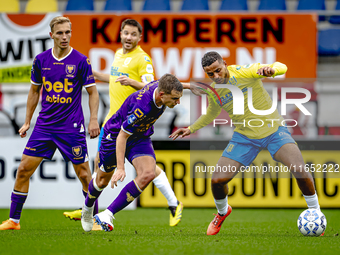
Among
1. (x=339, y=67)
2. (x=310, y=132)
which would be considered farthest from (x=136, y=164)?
(x=339, y=67)

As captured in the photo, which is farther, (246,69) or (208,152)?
(208,152)

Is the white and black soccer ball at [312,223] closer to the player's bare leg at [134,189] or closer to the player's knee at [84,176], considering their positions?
the player's bare leg at [134,189]

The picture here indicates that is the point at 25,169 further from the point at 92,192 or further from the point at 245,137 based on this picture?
the point at 245,137

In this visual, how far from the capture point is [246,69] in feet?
16.3

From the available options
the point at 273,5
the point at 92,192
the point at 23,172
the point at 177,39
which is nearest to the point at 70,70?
the point at 23,172

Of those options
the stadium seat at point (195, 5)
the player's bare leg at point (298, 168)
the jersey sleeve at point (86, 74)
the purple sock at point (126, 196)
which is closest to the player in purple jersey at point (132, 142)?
the purple sock at point (126, 196)

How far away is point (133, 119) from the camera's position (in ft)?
14.1

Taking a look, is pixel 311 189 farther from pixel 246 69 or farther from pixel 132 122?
pixel 132 122

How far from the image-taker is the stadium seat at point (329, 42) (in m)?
9.93

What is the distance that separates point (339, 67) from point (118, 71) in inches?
225

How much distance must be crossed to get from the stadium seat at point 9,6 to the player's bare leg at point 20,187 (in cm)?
645

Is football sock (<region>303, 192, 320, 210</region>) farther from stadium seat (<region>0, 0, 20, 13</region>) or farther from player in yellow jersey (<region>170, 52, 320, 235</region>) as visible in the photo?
stadium seat (<region>0, 0, 20, 13</region>)

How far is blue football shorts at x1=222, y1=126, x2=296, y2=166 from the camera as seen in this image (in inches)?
191

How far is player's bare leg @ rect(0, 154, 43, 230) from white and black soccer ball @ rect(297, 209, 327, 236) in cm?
268
